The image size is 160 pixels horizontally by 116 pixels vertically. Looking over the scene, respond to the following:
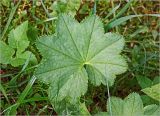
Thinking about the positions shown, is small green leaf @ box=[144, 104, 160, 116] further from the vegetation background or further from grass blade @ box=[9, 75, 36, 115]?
grass blade @ box=[9, 75, 36, 115]

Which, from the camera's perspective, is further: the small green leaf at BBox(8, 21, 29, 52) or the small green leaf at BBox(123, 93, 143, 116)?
the small green leaf at BBox(8, 21, 29, 52)

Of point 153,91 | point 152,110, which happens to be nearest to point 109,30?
point 153,91

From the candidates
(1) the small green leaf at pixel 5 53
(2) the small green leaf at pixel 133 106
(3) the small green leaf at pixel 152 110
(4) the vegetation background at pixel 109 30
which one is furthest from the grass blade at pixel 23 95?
(3) the small green leaf at pixel 152 110

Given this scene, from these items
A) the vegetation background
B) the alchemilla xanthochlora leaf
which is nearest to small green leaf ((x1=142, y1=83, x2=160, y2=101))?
the vegetation background

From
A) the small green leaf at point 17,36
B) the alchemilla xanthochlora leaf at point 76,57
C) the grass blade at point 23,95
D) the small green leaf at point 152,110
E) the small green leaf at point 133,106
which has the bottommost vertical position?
the small green leaf at point 152,110

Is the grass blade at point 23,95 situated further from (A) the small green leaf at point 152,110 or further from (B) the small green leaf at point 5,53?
(A) the small green leaf at point 152,110

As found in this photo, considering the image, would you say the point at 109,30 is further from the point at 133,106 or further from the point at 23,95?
the point at 23,95
